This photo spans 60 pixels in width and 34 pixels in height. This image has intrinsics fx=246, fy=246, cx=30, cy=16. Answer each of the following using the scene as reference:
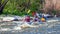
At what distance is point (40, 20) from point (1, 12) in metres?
10.5

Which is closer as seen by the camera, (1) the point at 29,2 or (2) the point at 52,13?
(2) the point at 52,13

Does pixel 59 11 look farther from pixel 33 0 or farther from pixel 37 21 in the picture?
pixel 37 21

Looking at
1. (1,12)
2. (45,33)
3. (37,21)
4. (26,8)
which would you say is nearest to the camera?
(45,33)

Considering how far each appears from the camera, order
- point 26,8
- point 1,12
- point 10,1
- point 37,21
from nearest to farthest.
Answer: point 37,21 → point 1,12 → point 10,1 → point 26,8

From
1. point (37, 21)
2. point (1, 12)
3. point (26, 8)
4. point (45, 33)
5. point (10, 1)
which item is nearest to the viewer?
point (45, 33)

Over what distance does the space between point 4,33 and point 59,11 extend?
59.1 feet

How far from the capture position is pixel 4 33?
49.6ft

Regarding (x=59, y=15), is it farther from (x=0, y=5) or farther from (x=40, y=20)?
(x=40, y=20)

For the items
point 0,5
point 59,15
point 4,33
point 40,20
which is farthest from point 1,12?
point 4,33

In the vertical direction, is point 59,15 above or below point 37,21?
below

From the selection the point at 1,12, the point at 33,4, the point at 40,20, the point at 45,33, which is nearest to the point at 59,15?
the point at 33,4

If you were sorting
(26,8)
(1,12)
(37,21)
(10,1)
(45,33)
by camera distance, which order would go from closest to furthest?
(45,33), (37,21), (1,12), (10,1), (26,8)

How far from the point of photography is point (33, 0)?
1353 inches

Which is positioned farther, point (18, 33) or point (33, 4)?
point (33, 4)
